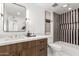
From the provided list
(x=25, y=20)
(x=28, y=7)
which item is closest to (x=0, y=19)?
(x=25, y=20)

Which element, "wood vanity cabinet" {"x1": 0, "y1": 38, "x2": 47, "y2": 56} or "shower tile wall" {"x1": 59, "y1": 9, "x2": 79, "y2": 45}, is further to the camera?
"shower tile wall" {"x1": 59, "y1": 9, "x2": 79, "y2": 45}

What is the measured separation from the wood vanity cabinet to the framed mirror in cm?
57

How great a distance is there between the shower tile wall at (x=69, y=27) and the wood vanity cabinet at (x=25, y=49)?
52.6 inches

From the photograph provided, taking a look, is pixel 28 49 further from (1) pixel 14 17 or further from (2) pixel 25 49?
(1) pixel 14 17

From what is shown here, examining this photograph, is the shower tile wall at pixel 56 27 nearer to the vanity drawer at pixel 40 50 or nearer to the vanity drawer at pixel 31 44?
the vanity drawer at pixel 40 50

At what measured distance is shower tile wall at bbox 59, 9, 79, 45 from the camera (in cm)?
317

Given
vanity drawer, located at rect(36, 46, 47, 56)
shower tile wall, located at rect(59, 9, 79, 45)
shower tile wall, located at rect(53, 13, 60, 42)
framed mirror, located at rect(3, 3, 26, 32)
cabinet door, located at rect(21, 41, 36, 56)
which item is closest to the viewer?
cabinet door, located at rect(21, 41, 36, 56)

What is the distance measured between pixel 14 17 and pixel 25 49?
2.74ft

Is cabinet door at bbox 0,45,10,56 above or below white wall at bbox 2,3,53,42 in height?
below

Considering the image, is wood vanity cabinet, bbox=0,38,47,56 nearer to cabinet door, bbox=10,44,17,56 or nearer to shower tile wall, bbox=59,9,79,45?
cabinet door, bbox=10,44,17,56

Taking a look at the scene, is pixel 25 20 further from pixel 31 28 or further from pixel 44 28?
pixel 44 28

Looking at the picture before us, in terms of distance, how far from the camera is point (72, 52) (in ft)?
9.22

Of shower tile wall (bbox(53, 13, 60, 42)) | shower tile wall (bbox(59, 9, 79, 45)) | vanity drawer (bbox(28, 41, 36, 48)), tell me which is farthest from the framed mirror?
shower tile wall (bbox(59, 9, 79, 45))

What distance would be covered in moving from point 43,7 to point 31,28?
693mm
